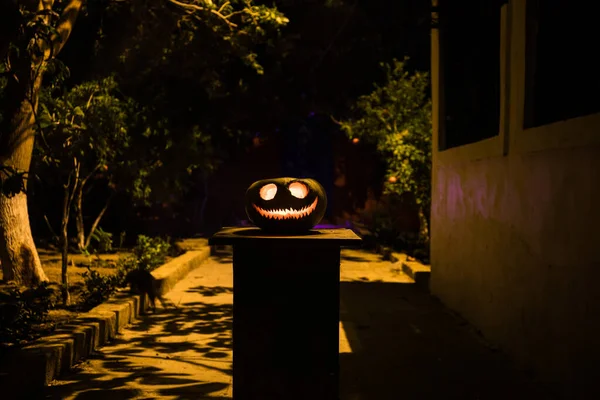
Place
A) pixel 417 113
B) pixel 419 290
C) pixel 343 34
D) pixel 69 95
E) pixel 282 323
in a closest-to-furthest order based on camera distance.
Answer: pixel 282 323, pixel 69 95, pixel 419 290, pixel 417 113, pixel 343 34

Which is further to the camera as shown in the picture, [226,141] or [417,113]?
[226,141]

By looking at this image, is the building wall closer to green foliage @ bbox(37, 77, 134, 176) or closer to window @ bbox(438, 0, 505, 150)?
window @ bbox(438, 0, 505, 150)

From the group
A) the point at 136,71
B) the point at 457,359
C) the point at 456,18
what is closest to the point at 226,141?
the point at 136,71

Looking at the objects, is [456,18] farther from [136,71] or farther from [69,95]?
[136,71]

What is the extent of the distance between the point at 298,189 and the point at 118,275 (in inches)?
209

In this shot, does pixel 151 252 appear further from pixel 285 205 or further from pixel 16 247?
pixel 285 205

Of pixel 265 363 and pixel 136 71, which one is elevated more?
pixel 136 71

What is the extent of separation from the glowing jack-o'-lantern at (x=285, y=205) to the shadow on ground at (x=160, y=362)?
1.67 metres

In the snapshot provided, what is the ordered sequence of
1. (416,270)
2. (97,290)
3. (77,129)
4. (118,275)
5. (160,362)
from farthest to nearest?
(416,270) → (118,275) → (77,129) → (97,290) → (160,362)

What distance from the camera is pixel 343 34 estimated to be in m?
20.5

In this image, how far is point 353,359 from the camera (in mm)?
5859

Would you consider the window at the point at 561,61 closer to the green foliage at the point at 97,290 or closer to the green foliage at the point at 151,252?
the green foliage at the point at 97,290

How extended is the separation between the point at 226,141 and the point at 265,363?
17634 mm

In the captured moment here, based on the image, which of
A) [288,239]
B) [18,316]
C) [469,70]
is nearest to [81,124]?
[18,316]
